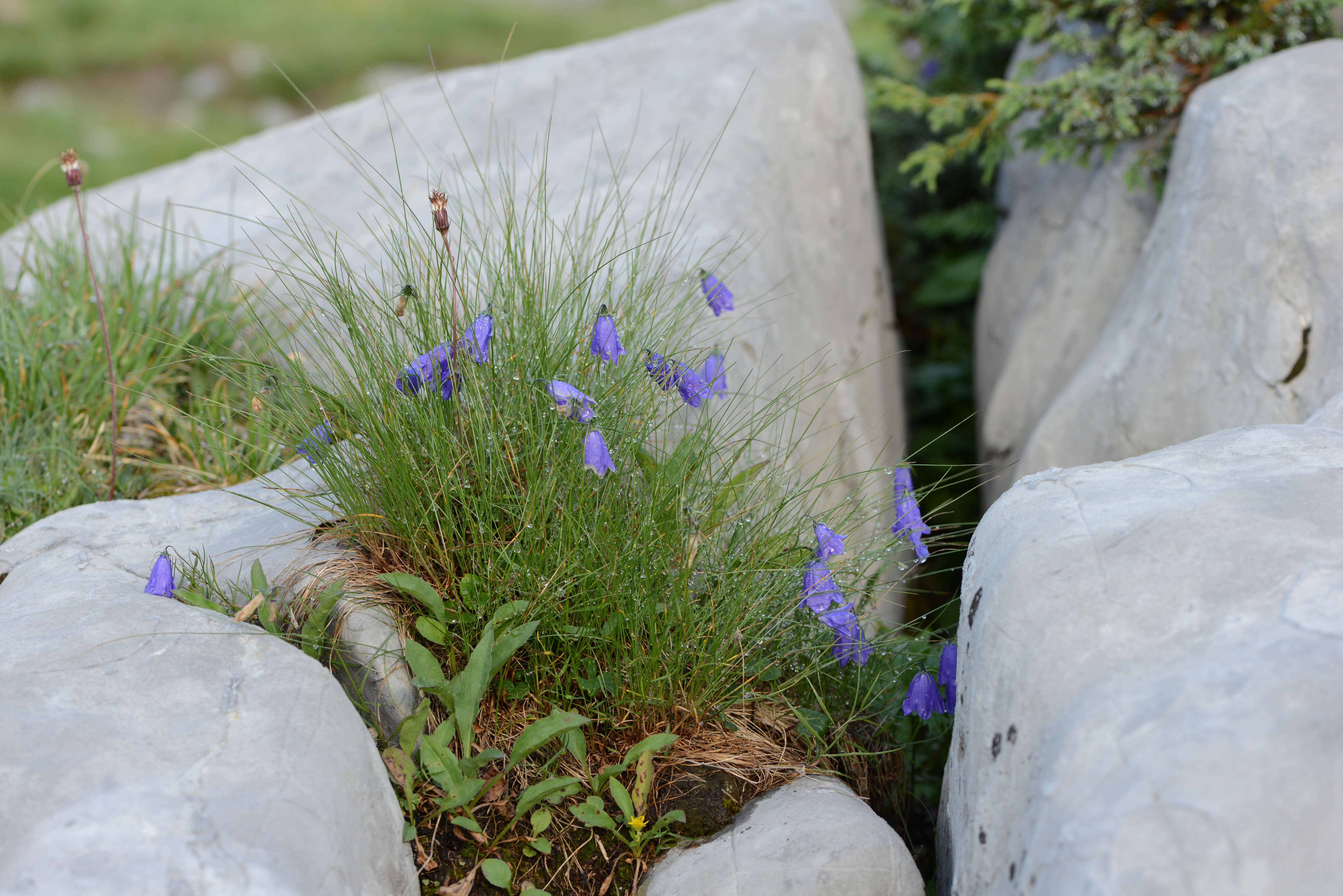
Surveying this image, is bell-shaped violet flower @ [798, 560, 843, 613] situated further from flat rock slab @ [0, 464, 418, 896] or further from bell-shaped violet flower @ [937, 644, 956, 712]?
flat rock slab @ [0, 464, 418, 896]

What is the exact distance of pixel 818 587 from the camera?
2.23m

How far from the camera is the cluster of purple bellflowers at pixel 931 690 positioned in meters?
2.26

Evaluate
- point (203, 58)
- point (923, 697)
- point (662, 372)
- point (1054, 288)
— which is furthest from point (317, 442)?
point (203, 58)

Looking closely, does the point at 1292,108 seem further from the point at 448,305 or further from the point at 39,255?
the point at 39,255

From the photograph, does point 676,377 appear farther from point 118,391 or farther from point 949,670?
point 118,391

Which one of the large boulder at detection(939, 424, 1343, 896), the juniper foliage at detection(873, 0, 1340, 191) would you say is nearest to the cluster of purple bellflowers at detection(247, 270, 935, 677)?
the large boulder at detection(939, 424, 1343, 896)

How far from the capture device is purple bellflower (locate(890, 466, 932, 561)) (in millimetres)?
2332

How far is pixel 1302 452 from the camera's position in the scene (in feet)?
6.73

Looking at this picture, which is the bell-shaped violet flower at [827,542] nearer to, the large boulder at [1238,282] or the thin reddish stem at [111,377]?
the thin reddish stem at [111,377]

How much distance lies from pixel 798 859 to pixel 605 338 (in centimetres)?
114

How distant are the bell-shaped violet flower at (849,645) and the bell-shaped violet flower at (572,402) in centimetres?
74

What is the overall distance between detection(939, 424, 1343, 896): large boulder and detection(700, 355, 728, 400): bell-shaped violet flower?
724mm

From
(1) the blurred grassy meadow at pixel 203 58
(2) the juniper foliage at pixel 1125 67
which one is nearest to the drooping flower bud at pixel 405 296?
(2) the juniper foliage at pixel 1125 67

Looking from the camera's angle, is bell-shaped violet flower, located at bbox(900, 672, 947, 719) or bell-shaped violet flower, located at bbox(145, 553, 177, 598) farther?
bell-shaped violet flower, located at bbox(900, 672, 947, 719)
